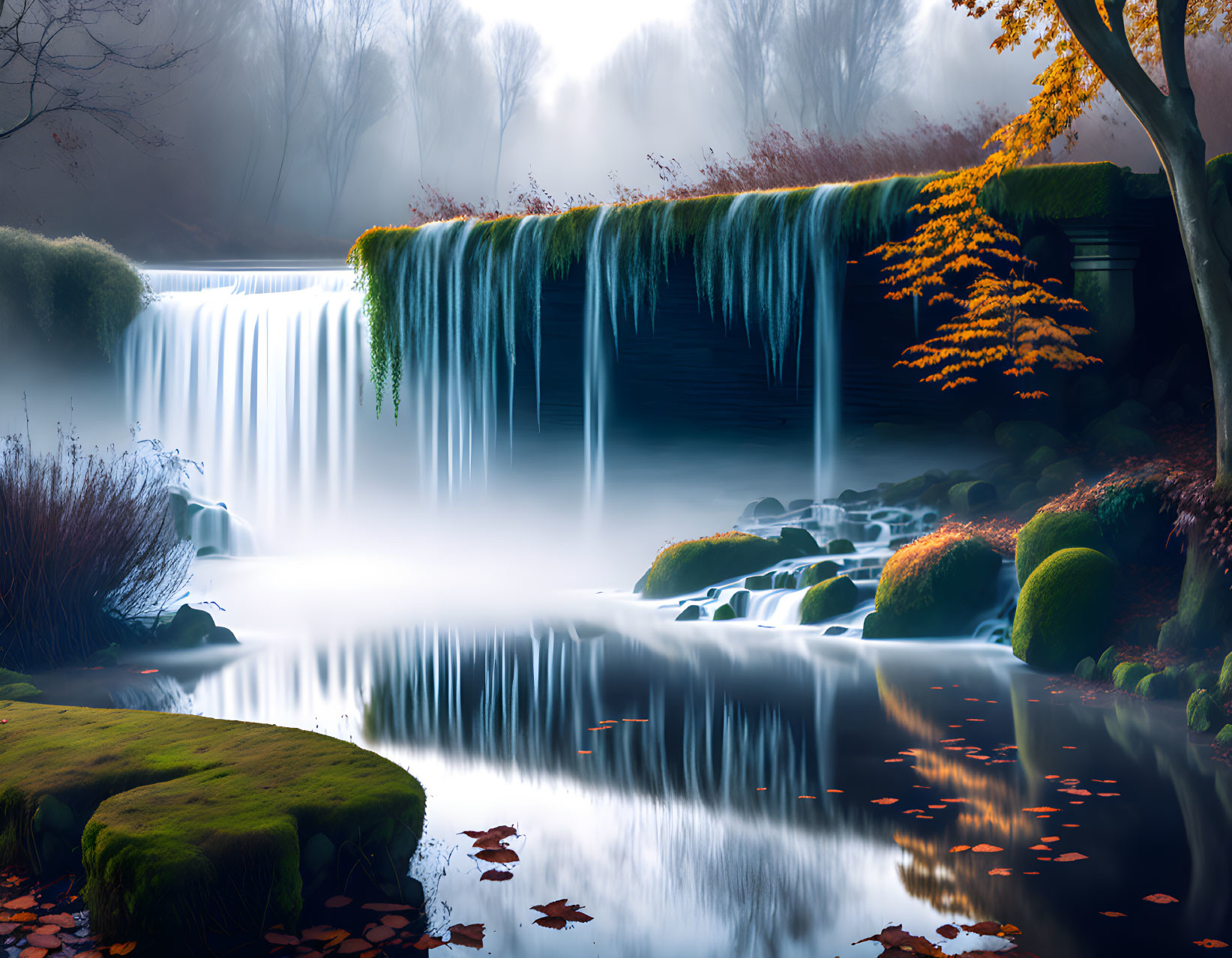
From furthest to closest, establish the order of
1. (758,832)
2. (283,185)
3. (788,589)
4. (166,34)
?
(283,185), (166,34), (788,589), (758,832)

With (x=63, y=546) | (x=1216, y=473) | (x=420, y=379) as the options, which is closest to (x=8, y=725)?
(x=63, y=546)

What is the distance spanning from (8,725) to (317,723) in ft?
7.29

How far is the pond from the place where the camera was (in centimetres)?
393

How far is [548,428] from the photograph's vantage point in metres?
16.7

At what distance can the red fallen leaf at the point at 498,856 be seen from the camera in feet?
14.7

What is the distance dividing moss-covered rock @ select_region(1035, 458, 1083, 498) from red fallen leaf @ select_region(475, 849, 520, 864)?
951 centimetres

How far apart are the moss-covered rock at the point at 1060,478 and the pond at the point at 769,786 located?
3.19 m

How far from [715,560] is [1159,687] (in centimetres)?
638

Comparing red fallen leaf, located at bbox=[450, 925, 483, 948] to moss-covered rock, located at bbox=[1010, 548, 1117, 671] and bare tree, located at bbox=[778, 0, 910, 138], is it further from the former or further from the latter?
bare tree, located at bbox=[778, 0, 910, 138]

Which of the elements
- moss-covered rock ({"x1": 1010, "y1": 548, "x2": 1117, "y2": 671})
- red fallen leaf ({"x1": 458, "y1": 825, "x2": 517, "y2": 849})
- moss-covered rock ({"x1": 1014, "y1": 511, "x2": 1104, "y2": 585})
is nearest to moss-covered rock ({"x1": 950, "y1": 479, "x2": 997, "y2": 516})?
moss-covered rock ({"x1": 1014, "y1": 511, "x2": 1104, "y2": 585})

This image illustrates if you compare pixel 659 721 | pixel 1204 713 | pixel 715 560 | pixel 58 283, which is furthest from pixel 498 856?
pixel 58 283

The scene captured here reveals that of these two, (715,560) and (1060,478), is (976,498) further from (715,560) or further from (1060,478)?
(715,560)

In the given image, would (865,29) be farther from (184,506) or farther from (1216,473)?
(1216,473)

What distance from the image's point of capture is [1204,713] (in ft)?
21.9
